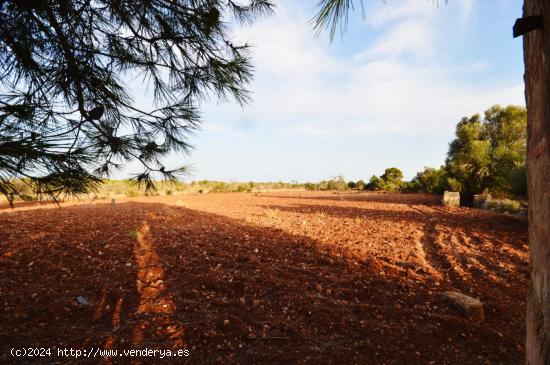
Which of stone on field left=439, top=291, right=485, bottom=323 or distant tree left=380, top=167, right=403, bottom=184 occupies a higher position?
distant tree left=380, top=167, right=403, bottom=184

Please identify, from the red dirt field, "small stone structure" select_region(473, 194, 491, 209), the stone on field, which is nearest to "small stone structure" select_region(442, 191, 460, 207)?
"small stone structure" select_region(473, 194, 491, 209)

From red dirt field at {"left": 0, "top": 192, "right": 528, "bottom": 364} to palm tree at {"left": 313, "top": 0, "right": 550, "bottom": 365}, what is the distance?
116cm

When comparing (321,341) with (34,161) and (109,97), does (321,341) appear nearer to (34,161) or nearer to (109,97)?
(34,161)

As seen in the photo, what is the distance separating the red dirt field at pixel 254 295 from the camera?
211cm

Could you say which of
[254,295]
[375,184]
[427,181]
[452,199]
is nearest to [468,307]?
[254,295]

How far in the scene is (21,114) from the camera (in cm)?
149

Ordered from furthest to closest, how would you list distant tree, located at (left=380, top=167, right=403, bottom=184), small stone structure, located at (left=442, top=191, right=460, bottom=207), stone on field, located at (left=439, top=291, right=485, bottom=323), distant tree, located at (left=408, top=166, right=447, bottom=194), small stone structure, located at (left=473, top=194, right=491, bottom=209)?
distant tree, located at (left=380, top=167, right=403, bottom=184), distant tree, located at (left=408, top=166, right=447, bottom=194), small stone structure, located at (left=442, top=191, right=460, bottom=207), small stone structure, located at (left=473, top=194, right=491, bottom=209), stone on field, located at (left=439, top=291, right=485, bottom=323)

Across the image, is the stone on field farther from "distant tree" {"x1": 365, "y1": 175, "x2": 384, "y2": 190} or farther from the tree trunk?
"distant tree" {"x1": 365, "y1": 175, "x2": 384, "y2": 190}

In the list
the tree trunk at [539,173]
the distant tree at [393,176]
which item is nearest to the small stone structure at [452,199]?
the tree trunk at [539,173]

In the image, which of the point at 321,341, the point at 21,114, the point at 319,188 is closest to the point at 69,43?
the point at 21,114

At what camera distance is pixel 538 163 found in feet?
3.56

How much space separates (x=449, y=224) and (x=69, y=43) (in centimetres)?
788

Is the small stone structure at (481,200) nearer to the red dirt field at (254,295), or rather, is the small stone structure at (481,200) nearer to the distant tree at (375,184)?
the red dirt field at (254,295)

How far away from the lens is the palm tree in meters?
1.01
